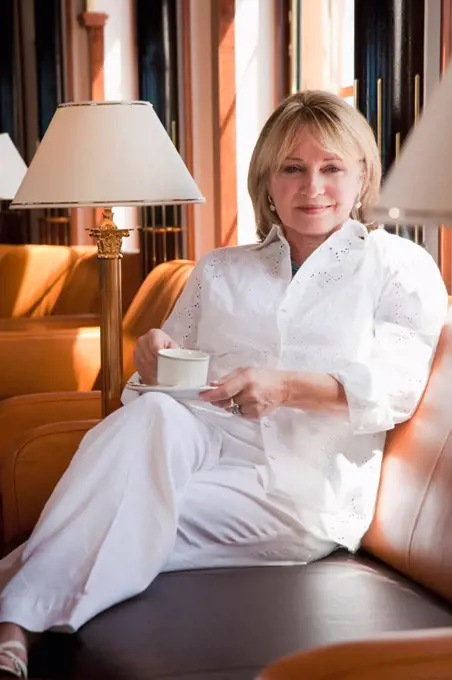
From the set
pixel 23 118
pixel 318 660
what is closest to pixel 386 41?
pixel 318 660

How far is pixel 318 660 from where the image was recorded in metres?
1.19

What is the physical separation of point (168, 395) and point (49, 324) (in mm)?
2731

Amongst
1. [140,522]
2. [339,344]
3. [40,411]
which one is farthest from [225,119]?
[140,522]

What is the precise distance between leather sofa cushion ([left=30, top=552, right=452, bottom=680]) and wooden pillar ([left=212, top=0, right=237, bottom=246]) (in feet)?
10.2

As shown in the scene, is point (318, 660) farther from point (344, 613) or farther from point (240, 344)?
point (240, 344)

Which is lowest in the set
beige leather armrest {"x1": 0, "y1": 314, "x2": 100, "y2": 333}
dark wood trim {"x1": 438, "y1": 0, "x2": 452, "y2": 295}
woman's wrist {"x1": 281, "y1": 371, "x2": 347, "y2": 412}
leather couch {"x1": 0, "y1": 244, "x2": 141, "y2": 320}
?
beige leather armrest {"x1": 0, "y1": 314, "x2": 100, "y2": 333}

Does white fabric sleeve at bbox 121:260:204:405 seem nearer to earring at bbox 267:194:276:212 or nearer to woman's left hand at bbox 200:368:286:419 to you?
earring at bbox 267:194:276:212

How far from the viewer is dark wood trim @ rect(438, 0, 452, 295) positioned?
9.09 feet

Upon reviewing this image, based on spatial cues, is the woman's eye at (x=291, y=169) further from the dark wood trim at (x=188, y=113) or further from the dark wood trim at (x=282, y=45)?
the dark wood trim at (x=188, y=113)

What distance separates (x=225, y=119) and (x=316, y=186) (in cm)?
270

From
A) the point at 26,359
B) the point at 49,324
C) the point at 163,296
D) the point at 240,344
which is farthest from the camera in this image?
the point at 49,324

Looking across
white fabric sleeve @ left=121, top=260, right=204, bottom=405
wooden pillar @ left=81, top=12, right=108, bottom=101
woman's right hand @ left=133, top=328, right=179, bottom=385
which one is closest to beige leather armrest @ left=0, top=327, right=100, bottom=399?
white fabric sleeve @ left=121, top=260, right=204, bottom=405

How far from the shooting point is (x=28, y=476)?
9.25ft

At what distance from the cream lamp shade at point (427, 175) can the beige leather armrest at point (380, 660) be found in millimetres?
463
